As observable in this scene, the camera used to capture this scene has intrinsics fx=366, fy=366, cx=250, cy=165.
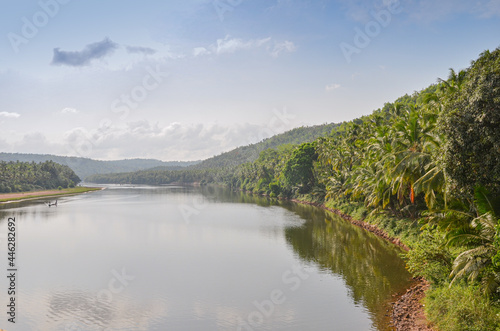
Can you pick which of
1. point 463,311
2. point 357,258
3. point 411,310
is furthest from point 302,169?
point 463,311

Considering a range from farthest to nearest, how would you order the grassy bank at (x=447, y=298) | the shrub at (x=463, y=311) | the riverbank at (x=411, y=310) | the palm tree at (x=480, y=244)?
the riverbank at (x=411, y=310), the palm tree at (x=480, y=244), the grassy bank at (x=447, y=298), the shrub at (x=463, y=311)

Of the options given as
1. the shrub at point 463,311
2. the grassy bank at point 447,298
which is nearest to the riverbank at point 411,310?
the grassy bank at point 447,298

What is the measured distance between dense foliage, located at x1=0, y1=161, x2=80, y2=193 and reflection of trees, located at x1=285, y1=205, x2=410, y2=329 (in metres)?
111

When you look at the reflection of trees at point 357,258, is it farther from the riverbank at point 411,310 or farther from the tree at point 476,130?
the tree at point 476,130

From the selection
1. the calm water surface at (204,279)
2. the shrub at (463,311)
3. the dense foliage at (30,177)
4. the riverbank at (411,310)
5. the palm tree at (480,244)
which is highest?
the dense foliage at (30,177)

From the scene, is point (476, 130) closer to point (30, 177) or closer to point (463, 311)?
point (463, 311)

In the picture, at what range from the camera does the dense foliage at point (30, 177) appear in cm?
12219

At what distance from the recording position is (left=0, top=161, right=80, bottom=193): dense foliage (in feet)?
401

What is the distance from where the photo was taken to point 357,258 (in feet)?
103

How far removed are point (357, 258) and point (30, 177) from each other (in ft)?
461

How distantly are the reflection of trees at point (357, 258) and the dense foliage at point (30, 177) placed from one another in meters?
111

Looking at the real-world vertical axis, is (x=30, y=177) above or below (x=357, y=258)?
above

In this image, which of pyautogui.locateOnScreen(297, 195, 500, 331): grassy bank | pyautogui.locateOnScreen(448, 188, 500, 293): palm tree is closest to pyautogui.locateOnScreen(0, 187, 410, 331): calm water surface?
pyautogui.locateOnScreen(297, 195, 500, 331): grassy bank

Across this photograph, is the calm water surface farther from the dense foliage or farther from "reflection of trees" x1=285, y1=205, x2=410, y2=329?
the dense foliage
